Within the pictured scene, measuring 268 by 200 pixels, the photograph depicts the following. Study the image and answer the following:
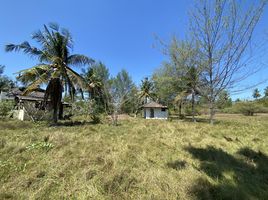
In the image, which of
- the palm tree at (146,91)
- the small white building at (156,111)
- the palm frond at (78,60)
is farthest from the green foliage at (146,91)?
the palm frond at (78,60)

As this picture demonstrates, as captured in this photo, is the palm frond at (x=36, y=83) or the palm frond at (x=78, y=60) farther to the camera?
the palm frond at (x=78, y=60)

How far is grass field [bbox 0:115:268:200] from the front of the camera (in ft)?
10.0

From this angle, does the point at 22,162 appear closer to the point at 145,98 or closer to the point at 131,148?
the point at 131,148

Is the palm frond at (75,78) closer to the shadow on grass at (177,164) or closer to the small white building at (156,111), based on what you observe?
the shadow on grass at (177,164)

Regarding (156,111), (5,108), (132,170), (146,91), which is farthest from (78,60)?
(146,91)

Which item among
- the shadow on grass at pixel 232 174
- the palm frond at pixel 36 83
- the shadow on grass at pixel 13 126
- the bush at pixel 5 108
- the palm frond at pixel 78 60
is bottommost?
the shadow on grass at pixel 232 174

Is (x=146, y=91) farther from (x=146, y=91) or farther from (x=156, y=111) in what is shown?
(x=156, y=111)

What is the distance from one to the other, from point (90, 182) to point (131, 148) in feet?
6.61

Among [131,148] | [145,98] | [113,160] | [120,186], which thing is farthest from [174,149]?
[145,98]

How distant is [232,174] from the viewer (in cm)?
378

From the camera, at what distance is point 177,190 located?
3068 mm

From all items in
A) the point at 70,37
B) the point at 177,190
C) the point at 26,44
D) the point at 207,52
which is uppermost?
the point at 70,37

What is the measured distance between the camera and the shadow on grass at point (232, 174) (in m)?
3.08

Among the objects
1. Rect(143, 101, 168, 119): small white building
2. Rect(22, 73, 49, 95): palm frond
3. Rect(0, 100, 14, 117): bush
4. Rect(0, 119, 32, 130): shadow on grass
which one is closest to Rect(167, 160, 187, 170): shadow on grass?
Rect(0, 119, 32, 130): shadow on grass
